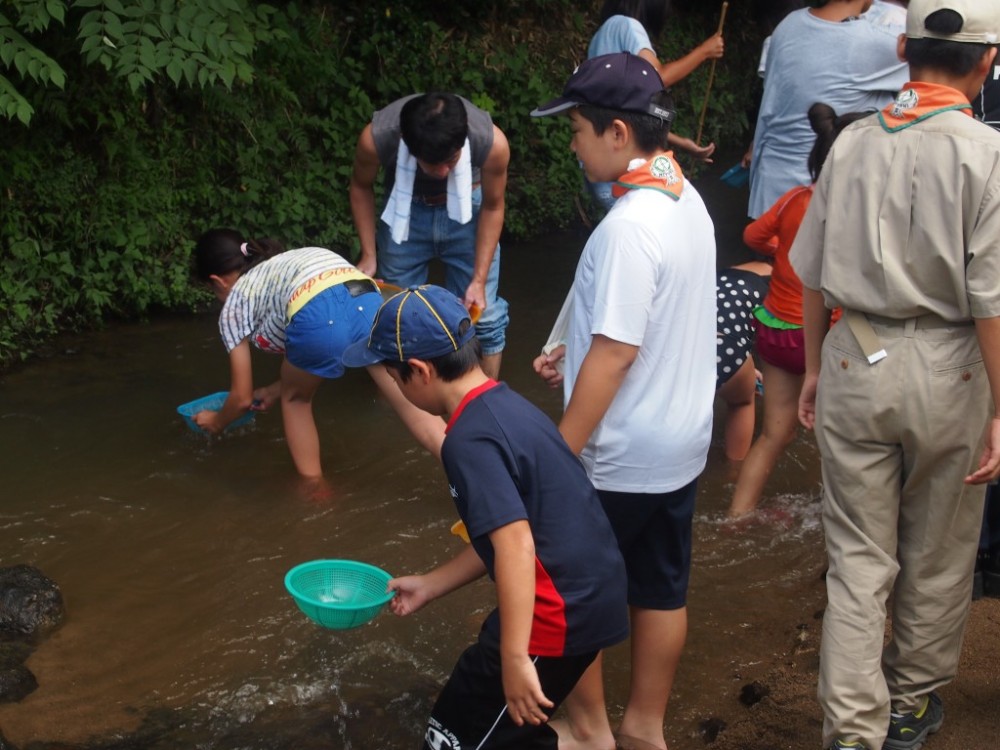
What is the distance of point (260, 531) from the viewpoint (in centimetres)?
460

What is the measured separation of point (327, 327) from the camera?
171 inches

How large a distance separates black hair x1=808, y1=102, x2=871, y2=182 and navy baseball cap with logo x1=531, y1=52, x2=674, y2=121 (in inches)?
42.9

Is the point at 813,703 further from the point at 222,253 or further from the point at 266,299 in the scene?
the point at 222,253

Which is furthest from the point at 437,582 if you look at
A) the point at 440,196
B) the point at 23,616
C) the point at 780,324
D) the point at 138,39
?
the point at 138,39

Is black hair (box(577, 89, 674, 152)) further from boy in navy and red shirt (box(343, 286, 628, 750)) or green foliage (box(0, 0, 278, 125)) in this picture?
green foliage (box(0, 0, 278, 125))

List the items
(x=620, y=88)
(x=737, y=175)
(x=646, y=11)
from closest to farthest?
(x=620, y=88)
(x=646, y=11)
(x=737, y=175)

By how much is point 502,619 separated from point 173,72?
3785 mm

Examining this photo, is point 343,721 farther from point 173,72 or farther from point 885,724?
point 173,72

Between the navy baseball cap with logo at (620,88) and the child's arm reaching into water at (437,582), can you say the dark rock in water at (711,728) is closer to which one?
the child's arm reaching into water at (437,582)

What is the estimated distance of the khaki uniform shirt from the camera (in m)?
2.52

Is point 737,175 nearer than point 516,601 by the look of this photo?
No

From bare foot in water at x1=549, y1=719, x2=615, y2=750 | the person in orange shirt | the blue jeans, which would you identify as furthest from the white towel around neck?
bare foot in water at x1=549, y1=719, x2=615, y2=750

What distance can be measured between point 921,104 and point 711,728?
1865 mm

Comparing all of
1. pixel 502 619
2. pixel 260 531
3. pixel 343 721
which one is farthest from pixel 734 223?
pixel 502 619
